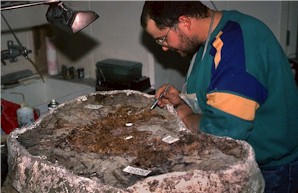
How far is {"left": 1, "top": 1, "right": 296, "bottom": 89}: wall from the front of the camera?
243cm

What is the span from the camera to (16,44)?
8.65 feet

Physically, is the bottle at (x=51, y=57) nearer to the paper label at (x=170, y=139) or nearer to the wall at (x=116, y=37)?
the wall at (x=116, y=37)

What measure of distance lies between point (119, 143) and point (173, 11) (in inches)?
18.8

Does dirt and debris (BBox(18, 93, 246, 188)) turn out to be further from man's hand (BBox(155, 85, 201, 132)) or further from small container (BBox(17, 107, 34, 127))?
small container (BBox(17, 107, 34, 127))

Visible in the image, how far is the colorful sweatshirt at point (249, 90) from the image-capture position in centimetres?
109

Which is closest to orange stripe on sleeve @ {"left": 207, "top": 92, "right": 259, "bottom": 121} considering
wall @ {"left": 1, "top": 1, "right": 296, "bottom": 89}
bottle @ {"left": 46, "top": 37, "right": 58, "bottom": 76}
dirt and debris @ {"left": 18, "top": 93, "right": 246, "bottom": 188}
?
dirt and debris @ {"left": 18, "top": 93, "right": 246, "bottom": 188}

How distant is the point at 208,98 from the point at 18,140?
65cm

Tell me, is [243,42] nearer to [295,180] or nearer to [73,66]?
[295,180]

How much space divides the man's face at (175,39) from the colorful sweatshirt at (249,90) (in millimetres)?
96

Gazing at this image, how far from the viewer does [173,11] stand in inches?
50.1

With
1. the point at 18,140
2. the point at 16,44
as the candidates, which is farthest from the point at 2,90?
the point at 18,140

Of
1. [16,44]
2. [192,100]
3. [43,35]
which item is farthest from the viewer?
[43,35]

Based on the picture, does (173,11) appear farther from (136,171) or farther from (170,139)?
(136,171)

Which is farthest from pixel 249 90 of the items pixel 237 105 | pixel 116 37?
pixel 116 37
